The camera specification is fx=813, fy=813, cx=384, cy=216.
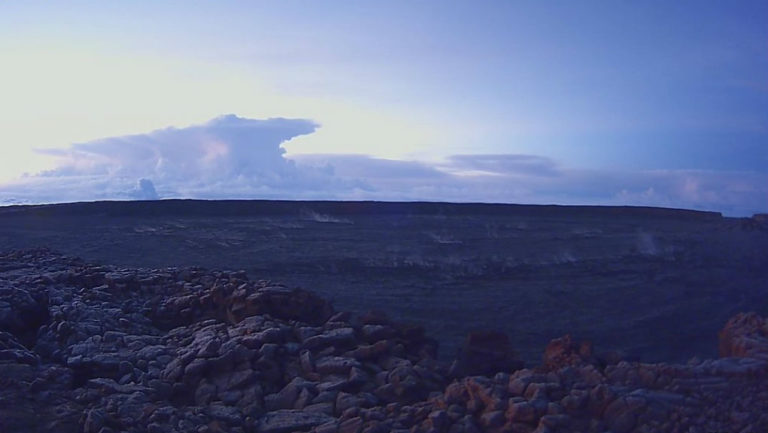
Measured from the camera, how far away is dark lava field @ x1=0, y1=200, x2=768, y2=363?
51.4ft

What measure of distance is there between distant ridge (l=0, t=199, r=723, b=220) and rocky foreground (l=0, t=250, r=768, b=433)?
19745mm

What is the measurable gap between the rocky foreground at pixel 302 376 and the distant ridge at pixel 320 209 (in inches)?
777

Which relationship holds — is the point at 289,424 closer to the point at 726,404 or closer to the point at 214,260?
the point at 726,404

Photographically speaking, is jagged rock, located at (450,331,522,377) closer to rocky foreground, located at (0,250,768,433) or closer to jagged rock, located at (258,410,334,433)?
rocky foreground, located at (0,250,768,433)

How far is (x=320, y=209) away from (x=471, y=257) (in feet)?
37.3

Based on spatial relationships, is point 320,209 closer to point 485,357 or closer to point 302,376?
point 485,357

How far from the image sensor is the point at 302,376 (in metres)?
8.83

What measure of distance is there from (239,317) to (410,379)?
322 centimetres

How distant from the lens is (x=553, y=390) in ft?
24.9

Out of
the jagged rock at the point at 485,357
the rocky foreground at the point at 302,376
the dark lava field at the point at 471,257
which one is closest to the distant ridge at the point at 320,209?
the dark lava field at the point at 471,257

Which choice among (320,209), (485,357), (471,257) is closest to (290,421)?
(485,357)

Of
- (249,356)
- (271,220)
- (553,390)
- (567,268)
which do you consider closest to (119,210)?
(271,220)

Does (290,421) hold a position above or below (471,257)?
below

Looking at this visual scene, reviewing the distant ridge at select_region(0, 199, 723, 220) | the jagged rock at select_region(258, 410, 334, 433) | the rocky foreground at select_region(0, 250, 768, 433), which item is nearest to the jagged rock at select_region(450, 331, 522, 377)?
the rocky foreground at select_region(0, 250, 768, 433)
